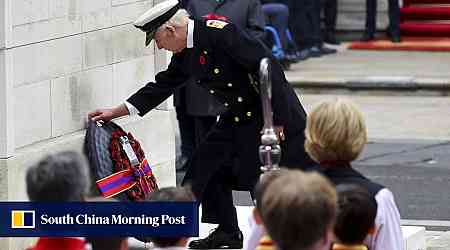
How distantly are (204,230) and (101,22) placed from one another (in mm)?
1473

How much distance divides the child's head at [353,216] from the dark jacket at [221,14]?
6206mm

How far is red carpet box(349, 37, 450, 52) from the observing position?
832 inches

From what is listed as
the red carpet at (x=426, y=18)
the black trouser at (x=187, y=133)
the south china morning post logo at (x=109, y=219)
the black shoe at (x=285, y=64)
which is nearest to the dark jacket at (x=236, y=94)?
the south china morning post logo at (x=109, y=219)

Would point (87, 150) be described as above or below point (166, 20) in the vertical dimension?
below

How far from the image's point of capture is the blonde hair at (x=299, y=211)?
15.2ft

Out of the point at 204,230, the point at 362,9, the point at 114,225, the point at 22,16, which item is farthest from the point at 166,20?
the point at 362,9

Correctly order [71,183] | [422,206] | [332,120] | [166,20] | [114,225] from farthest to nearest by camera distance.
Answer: [422,206], [166,20], [114,225], [332,120], [71,183]

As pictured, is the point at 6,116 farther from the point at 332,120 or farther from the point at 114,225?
the point at 332,120

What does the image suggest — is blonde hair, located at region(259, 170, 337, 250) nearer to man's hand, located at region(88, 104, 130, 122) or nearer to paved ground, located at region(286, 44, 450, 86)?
man's hand, located at region(88, 104, 130, 122)

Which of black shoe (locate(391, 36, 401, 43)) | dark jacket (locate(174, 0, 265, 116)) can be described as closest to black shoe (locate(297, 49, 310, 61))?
black shoe (locate(391, 36, 401, 43))

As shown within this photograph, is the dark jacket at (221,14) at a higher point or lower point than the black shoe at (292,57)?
higher

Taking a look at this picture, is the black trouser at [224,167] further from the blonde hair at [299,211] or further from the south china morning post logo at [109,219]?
the blonde hair at [299,211]

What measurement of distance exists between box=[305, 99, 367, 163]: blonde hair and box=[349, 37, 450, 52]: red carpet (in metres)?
15.5

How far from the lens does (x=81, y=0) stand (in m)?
9.61
